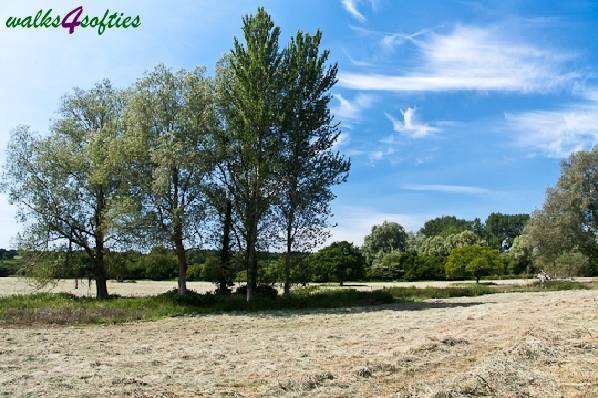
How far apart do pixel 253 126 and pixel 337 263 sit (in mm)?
50790

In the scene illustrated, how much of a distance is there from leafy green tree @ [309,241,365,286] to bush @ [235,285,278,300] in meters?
42.8

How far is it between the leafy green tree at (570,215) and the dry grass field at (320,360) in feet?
158

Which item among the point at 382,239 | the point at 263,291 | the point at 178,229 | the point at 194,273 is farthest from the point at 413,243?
the point at 178,229

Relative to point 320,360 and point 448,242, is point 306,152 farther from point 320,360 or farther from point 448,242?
point 448,242

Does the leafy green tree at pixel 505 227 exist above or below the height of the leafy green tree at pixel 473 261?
above

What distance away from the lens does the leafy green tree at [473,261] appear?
245ft

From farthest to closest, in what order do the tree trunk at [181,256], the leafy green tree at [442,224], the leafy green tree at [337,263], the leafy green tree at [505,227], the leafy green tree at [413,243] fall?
the leafy green tree at [442,224], the leafy green tree at [505,227], the leafy green tree at [413,243], the leafy green tree at [337,263], the tree trunk at [181,256]

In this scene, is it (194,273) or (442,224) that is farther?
(442,224)

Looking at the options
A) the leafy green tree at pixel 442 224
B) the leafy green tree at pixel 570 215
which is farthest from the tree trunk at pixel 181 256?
the leafy green tree at pixel 442 224

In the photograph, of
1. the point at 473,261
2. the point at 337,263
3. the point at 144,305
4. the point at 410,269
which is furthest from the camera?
the point at 410,269

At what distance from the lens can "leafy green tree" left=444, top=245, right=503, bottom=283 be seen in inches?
2940

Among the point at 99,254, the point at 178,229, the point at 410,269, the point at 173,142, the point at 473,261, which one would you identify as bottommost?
the point at 410,269

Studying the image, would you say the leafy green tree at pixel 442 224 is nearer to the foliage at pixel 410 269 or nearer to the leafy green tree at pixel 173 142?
the foliage at pixel 410 269

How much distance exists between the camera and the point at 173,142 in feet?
104
